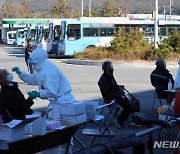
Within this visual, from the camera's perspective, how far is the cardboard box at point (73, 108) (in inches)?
248

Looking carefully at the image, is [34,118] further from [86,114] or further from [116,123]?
[116,123]

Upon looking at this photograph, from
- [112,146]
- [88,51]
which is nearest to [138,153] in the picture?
[112,146]

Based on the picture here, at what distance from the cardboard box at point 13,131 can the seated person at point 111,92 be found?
197 inches

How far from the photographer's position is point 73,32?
38406mm

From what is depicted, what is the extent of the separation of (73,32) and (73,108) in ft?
106

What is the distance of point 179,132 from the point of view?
575 centimetres

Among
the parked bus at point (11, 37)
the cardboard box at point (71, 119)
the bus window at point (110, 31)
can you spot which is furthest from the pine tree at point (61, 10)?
the cardboard box at point (71, 119)

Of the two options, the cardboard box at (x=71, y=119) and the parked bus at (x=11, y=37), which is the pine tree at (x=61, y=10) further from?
the cardboard box at (x=71, y=119)

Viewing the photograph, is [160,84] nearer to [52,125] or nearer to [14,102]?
[14,102]

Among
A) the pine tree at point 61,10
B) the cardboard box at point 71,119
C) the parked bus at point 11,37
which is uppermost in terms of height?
the pine tree at point 61,10

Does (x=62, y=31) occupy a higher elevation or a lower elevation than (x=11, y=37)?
higher

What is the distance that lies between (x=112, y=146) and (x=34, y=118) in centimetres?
221

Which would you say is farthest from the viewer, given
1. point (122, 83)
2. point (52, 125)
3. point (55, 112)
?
point (122, 83)

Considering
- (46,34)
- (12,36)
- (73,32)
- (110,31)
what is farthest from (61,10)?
(73,32)
